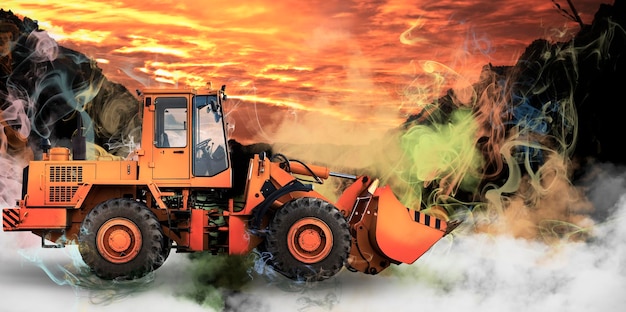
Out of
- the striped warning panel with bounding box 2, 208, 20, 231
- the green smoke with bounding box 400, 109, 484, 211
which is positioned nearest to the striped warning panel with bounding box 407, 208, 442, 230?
the green smoke with bounding box 400, 109, 484, 211

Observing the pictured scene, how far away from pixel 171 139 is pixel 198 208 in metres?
1.46

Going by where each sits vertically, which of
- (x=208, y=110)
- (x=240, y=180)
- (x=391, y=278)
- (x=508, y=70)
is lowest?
(x=391, y=278)

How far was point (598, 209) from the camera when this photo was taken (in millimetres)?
22797

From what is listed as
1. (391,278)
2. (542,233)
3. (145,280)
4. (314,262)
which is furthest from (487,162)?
(145,280)

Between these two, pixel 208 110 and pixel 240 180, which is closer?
pixel 208 110

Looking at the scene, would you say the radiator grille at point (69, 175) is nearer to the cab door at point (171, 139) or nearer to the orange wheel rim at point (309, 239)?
the cab door at point (171, 139)

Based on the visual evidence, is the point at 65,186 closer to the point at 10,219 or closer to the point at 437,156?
the point at 10,219

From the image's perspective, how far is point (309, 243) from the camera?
16469 millimetres

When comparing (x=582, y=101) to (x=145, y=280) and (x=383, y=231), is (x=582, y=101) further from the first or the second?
(x=145, y=280)

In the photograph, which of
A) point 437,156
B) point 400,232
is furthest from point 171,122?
point 437,156

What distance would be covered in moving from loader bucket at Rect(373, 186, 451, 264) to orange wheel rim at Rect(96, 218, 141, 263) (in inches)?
172

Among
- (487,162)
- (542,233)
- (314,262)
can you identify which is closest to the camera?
(314,262)

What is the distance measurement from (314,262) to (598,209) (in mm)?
9459

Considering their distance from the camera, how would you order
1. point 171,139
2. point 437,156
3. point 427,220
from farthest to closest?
1. point 437,156
2. point 171,139
3. point 427,220
